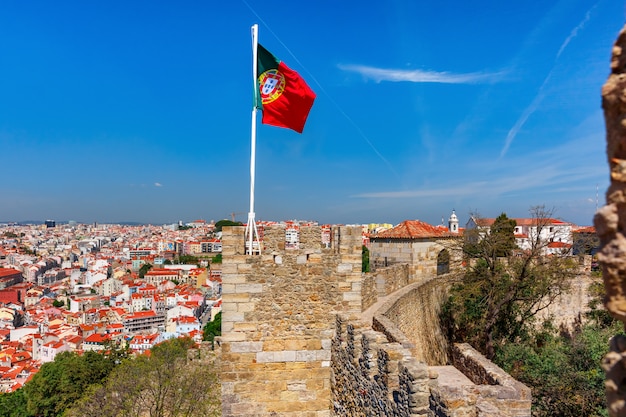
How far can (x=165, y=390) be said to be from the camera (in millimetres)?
10180

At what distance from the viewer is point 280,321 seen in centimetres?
612

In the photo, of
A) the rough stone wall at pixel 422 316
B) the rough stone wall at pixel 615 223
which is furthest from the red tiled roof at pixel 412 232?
the rough stone wall at pixel 615 223

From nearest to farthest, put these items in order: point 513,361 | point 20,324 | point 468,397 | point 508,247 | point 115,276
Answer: point 468,397
point 513,361
point 508,247
point 20,324
point 115,276

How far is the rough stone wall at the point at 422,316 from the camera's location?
31.8ft

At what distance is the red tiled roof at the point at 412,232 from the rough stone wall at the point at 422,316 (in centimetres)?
164

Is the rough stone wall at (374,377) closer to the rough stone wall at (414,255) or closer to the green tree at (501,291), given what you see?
the green tree at (501,291)

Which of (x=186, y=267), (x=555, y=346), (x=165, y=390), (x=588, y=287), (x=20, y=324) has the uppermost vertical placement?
(x=588, y=287)

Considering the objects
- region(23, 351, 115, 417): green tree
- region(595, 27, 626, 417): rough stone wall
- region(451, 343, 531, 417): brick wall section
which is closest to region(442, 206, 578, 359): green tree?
region(451, 343, 531, 417): brick wall section

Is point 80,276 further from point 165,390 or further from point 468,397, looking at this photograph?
point 468,397

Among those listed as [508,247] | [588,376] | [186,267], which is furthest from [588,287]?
[186,267]

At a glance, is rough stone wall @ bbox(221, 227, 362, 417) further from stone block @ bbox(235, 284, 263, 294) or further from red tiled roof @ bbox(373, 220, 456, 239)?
red tiled roof @ bbox(373, 220, 456, 239)

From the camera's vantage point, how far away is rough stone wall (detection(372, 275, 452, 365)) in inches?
381

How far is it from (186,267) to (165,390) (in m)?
122

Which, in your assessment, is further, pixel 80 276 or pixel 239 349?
pixel 80 276
